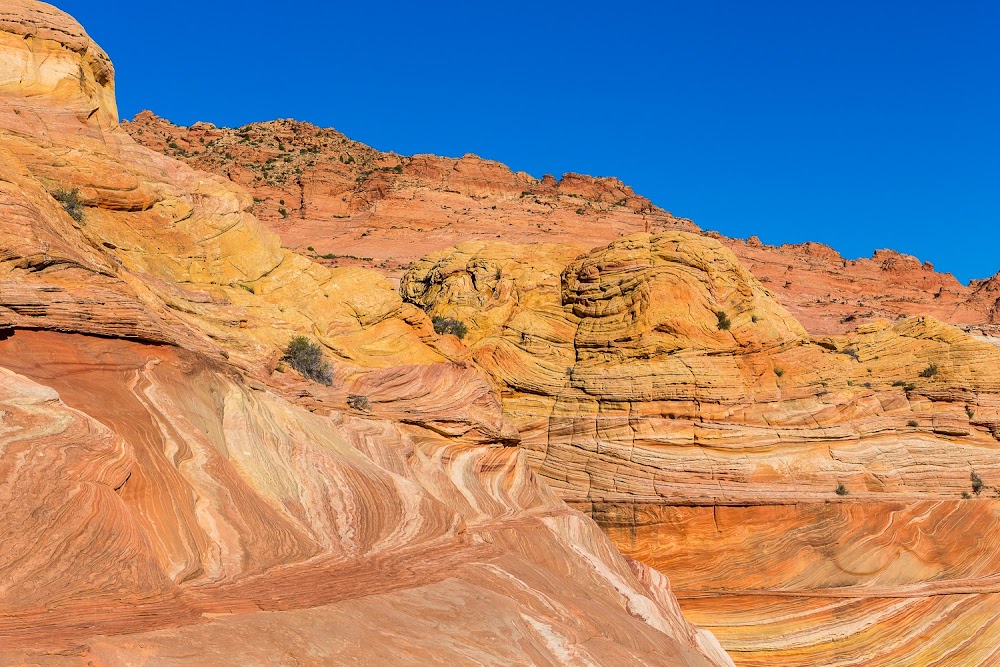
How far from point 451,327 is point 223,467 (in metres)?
14.0

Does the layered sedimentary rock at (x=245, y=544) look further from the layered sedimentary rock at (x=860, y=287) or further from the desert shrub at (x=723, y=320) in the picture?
the layered sedimentary rock at (x=860, y=287)

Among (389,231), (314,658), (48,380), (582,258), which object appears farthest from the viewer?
(389,231)

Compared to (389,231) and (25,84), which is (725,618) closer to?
(25,84)

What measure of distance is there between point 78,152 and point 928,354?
22.7 metres

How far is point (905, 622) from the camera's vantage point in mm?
17516

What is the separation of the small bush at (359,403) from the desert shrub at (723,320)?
36.4 feet

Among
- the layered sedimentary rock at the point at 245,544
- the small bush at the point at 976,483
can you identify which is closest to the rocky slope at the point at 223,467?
the layered sedimentary rock at the point at 245,544

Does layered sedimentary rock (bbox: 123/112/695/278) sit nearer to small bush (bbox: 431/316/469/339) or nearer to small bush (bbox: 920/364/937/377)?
small bush (bbox: 431/316/469/339)

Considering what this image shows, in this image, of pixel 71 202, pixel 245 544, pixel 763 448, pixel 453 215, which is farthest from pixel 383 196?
pixel 245 544

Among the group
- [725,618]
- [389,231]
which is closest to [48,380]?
[725,618]

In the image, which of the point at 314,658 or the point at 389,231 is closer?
the point at 314,658

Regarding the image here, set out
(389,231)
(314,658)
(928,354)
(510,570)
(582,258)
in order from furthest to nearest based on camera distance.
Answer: (389,231) → (582,258) → (928,354) → (510,570) → (314,658)

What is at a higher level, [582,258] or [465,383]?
[582,258]

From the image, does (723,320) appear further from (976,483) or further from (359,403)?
(359,403)
